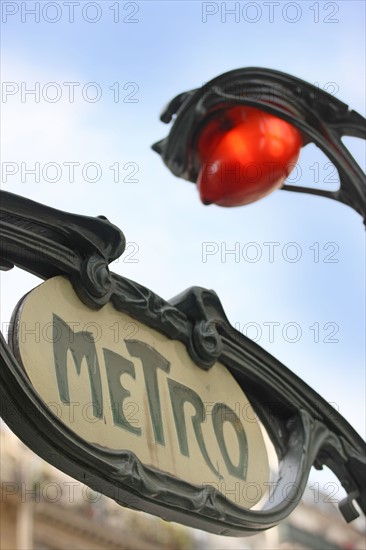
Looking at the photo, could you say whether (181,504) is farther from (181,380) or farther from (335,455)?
(335,455)

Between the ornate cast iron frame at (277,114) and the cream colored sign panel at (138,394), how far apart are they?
793mm

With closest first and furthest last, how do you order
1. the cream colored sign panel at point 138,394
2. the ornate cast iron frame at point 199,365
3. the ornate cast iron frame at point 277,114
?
the ornate cast iron frame at point 277,114
the ornate cast iron frame at point 199,365
the cream colored sign panel at point 138,394

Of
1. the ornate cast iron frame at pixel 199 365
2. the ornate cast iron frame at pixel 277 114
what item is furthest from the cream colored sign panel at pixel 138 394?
the ornate cast iron frame at pixel 277 114

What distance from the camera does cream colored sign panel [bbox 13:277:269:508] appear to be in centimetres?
434

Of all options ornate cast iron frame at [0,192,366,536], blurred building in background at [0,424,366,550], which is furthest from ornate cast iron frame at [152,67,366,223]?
blurred building in background at [0,424,366,550]

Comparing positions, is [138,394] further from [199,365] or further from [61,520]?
[61,520]

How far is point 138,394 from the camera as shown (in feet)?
15.2

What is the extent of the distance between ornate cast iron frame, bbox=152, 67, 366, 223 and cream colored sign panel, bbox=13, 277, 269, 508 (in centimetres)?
79

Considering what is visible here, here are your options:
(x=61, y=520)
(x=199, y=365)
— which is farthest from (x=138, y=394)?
(x=61, y=520)

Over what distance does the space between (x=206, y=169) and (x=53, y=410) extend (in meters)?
0.92

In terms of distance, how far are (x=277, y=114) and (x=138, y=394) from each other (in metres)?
1.15

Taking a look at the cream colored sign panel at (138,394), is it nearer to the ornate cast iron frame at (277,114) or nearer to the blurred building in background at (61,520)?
the ornate cast iron frame at (277,114)

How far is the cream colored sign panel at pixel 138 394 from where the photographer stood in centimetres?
434

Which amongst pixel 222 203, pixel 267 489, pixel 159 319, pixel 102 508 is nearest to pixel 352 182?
pixel 222 203
